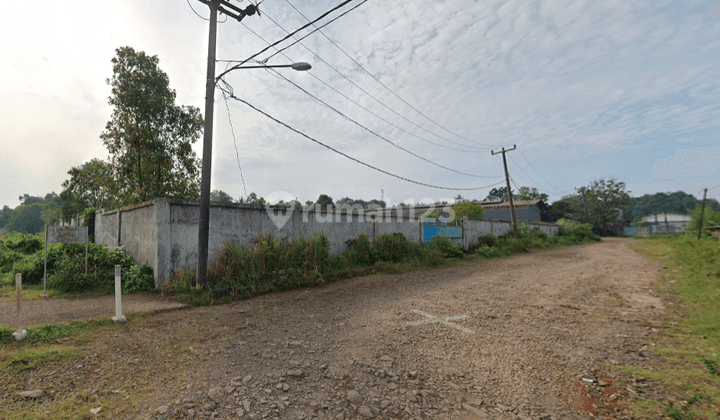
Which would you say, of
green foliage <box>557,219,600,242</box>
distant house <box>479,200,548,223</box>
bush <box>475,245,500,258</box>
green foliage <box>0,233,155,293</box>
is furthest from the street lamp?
distant house <box>479,200,548,223</box>

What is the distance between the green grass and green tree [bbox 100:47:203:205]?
1535 cm

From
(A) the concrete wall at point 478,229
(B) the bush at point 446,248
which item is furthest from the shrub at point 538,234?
(B) the bush at point 446,248

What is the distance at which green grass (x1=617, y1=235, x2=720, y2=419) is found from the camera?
2.56 metres

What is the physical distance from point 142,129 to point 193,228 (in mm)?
7441

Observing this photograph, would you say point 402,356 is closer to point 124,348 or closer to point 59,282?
point 124,348

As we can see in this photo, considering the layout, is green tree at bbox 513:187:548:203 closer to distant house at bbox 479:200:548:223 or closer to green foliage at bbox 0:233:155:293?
distant house at bbox 479:200:548:223

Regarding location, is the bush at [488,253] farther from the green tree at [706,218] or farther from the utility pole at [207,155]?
the utility pole at [207,155]

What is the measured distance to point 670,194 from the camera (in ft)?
227

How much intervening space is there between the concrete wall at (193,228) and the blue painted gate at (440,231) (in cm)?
327

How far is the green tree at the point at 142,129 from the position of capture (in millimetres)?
12227

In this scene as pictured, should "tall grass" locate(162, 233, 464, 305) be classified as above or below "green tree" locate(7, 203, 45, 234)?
below

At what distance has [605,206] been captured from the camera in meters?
38.5

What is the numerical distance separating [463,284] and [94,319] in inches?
313

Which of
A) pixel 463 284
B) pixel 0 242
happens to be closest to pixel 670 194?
pixel 463 284
